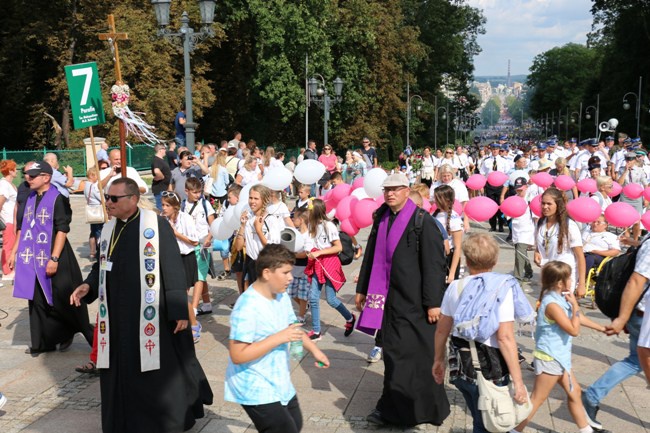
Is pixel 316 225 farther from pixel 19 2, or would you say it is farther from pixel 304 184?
pixel 19 2

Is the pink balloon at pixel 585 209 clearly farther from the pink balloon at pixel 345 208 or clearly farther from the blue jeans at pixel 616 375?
the blue jeans at pixel 616 375

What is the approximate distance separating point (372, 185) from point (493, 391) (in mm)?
4622

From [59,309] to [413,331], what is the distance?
3.81m

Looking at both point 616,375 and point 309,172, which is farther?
point 309,172

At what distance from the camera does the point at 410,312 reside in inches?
211

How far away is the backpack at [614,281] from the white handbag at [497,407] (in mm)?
1560

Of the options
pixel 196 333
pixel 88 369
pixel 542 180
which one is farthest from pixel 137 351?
pixel 542 180

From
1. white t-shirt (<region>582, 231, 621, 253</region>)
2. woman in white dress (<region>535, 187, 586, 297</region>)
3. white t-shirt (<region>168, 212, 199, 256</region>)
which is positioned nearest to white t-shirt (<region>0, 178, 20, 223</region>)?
white t-shirt (<region>168, 212, 199, 256</region>)

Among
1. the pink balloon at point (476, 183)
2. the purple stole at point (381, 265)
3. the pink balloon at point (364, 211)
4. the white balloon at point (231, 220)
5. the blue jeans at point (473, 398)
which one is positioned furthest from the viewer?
the pink balloon at point (476, 183)

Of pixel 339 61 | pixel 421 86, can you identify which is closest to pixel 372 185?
pixel 339 61

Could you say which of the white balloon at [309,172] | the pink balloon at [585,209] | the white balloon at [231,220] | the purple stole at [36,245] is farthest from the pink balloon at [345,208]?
the purple stole at [36,245]

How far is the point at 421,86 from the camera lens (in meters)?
62.1

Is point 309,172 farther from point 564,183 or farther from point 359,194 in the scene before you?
point 564,183

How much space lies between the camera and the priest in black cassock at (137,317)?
5.01m
